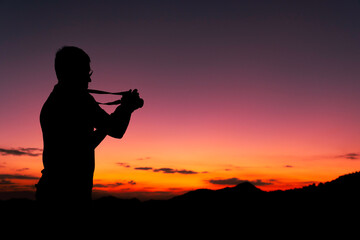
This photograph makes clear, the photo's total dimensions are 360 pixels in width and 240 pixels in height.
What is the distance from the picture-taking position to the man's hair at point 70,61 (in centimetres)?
339

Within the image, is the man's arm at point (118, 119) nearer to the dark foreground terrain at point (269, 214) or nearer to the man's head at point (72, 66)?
the man's head at point (72, 66)

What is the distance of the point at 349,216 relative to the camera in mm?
6438

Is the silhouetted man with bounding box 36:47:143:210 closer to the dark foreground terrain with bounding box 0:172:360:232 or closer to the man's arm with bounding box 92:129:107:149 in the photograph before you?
the man's arm with bounding box 92:129:107:149

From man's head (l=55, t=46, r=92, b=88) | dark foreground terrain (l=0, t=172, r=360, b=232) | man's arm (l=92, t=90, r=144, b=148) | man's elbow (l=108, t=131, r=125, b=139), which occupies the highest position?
man's head (l=55, t=46, r=92, b=88)

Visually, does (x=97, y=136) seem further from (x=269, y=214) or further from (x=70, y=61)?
(x=269, y=214)

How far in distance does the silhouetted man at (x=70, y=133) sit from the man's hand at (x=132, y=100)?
439 millimetres

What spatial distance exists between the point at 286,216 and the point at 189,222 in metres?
2.16

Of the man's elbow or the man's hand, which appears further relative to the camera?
the man's hand

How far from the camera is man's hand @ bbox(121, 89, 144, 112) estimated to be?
3893mm

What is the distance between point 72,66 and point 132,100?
858mm

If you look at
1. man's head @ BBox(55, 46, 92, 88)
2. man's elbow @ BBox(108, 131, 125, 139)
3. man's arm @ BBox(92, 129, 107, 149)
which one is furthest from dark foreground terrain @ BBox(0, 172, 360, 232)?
man's head @ BBox(55, 46, 92, 88)

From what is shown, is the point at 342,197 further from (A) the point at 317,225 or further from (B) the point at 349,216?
(A) the point at 317,225

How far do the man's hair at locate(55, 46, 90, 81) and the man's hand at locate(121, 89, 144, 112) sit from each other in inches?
27.0

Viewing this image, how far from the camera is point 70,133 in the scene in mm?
3250
